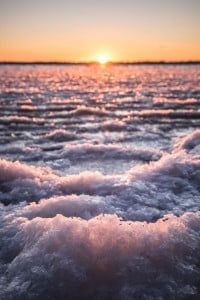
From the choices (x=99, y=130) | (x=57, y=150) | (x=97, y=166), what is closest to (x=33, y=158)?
(x=57, y=150)

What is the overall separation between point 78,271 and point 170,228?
5.09ft

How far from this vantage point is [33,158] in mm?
10664

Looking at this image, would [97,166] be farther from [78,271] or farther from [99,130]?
[99,130]

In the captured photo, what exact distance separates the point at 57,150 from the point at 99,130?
4537 mm

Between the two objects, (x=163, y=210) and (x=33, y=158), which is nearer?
(x=163, y=210)

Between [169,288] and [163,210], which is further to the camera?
[163,210]

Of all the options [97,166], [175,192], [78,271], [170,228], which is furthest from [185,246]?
[97,166]

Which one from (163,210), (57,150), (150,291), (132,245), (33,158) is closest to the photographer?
(150,291)

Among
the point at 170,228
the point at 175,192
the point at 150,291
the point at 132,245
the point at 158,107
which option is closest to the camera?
the point at 150,291

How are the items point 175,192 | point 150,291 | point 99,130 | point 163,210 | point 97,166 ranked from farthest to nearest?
point 99,130 < point 97,166 < point 175,192 < point 163,210 < point 150,291

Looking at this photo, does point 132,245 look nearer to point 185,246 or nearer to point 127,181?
point 185,246

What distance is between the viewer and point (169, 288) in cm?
415

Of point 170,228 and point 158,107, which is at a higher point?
point 170,228

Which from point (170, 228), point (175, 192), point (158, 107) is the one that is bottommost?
point (158, 107)
